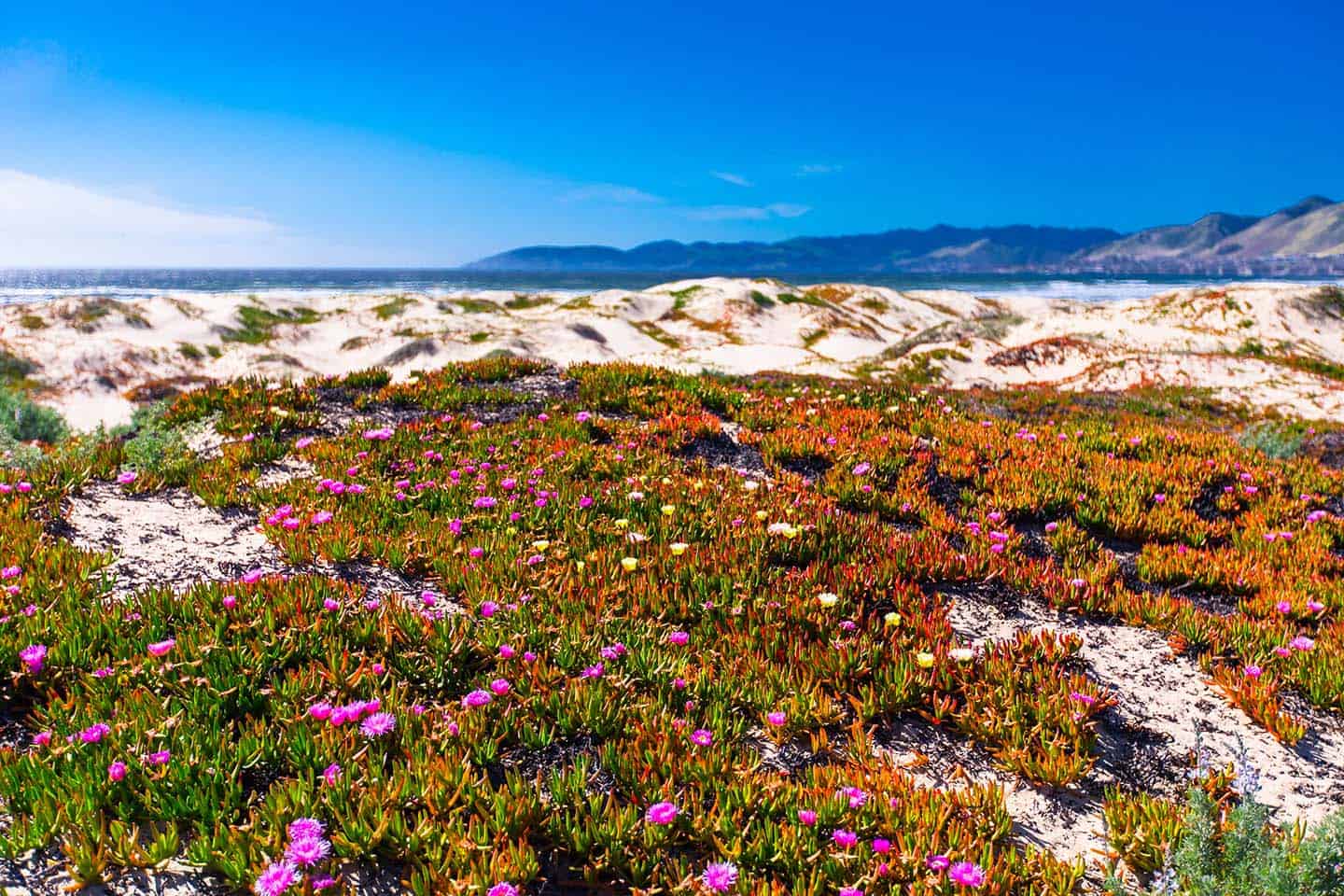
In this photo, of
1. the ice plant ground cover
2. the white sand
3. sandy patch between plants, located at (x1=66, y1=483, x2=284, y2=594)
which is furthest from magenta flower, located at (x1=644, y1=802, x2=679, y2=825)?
the white sand

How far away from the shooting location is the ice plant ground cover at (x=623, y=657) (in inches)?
119

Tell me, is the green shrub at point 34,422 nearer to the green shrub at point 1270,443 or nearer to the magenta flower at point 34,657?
the magenta flower at point 34,657

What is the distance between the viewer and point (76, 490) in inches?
268

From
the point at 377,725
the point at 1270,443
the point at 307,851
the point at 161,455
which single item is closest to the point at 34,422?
the point at 161,455

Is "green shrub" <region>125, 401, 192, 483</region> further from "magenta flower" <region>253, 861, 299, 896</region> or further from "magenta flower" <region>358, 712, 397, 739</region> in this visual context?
"magenta flower" <region>253, 861, 299, 896</region>

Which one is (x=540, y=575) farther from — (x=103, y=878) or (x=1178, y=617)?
(x=1178, y=617)

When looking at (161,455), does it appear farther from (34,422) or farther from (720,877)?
(34,422)

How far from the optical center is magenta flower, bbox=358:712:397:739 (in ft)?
11.4

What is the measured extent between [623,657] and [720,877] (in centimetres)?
161

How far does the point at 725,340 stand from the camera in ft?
190

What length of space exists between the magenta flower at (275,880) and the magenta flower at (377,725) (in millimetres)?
728

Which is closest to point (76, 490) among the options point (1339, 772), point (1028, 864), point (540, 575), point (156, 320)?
point (540, 575)

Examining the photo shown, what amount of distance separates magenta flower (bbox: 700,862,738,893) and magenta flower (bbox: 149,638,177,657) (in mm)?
3006

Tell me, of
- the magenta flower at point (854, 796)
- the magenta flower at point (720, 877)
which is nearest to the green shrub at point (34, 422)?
the magenta flower at point (720, 877)
